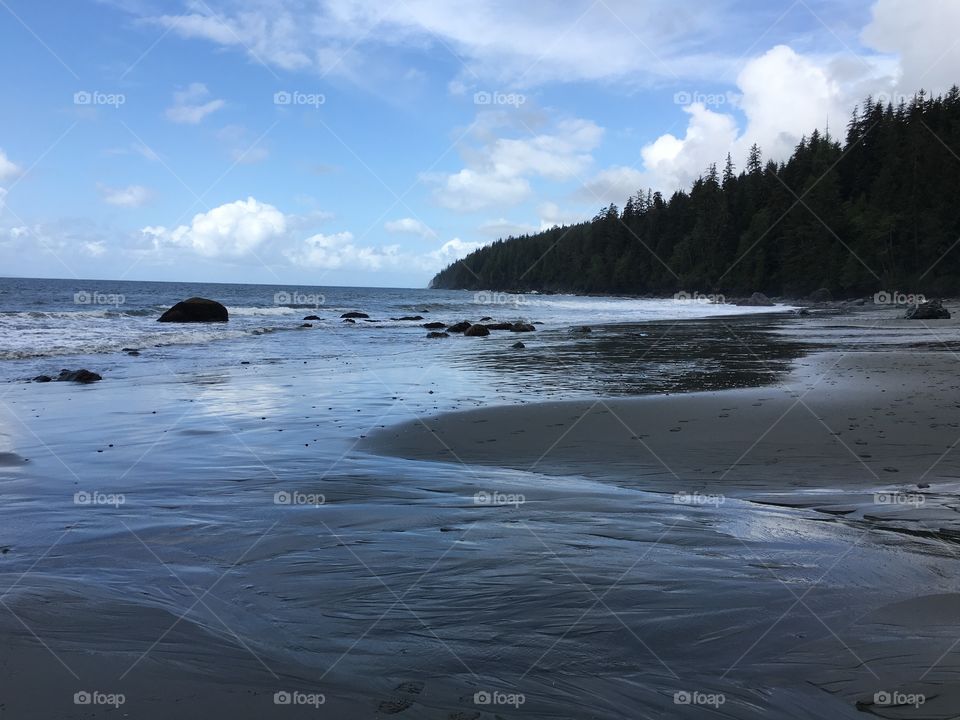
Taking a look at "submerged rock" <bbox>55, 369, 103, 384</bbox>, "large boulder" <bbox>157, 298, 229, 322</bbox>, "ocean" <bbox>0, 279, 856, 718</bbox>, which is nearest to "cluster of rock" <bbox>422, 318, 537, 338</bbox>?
"large boulder" <bbox>157, 298, 229, 322</bbox>

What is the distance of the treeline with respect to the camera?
56.2 meters

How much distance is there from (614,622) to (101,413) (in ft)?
29.5

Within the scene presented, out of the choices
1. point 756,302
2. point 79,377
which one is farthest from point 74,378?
point 756,302

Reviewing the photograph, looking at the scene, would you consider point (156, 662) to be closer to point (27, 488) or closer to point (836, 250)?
point (27, 488)

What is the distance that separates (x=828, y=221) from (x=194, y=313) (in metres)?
60.5

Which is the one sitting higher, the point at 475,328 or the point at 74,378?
the point at 475,328

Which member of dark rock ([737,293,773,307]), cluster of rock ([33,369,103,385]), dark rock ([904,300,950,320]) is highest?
dark rock ([737,293,773,307])

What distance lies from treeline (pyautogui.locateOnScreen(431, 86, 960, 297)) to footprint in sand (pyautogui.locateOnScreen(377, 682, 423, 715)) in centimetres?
6104

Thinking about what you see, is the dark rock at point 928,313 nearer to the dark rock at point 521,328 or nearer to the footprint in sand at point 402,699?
the dark rock at point 521,328

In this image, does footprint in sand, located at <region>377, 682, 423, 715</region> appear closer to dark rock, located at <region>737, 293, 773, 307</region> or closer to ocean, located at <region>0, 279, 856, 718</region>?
ocean, located at <region>0, 279, 856, 718</region>

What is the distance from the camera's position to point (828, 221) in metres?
65.4

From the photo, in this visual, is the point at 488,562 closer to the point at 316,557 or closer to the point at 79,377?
the point at 316,557

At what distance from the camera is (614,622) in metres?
3.20

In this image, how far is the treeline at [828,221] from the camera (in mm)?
56219
